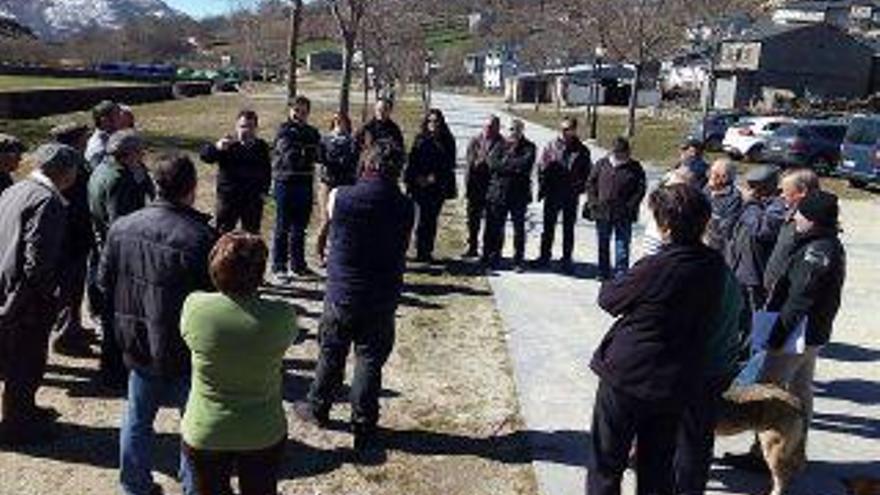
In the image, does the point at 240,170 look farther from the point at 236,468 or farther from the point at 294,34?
the point at 294,34

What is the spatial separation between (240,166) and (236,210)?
0.44 m

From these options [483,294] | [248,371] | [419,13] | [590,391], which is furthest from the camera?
[419,13]

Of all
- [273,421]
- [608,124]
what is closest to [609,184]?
[273,421]

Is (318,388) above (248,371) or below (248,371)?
below

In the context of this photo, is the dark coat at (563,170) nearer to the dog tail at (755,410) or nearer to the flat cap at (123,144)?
the flat cap at (123,144)

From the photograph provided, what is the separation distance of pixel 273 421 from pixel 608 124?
4838 cm

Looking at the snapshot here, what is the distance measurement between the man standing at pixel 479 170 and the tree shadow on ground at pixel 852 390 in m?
4.88

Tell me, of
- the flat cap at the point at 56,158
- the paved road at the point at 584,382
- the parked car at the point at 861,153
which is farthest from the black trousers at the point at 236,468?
the parked car at the point at 861,153

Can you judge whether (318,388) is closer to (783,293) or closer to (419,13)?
(783,293)

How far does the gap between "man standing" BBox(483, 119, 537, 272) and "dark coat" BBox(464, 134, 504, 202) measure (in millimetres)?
64

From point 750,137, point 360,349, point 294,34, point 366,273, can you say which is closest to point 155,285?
point 366,273

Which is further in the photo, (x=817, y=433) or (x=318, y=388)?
(x=817, y=433)

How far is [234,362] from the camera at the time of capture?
480 centimetres

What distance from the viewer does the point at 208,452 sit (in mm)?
4891
